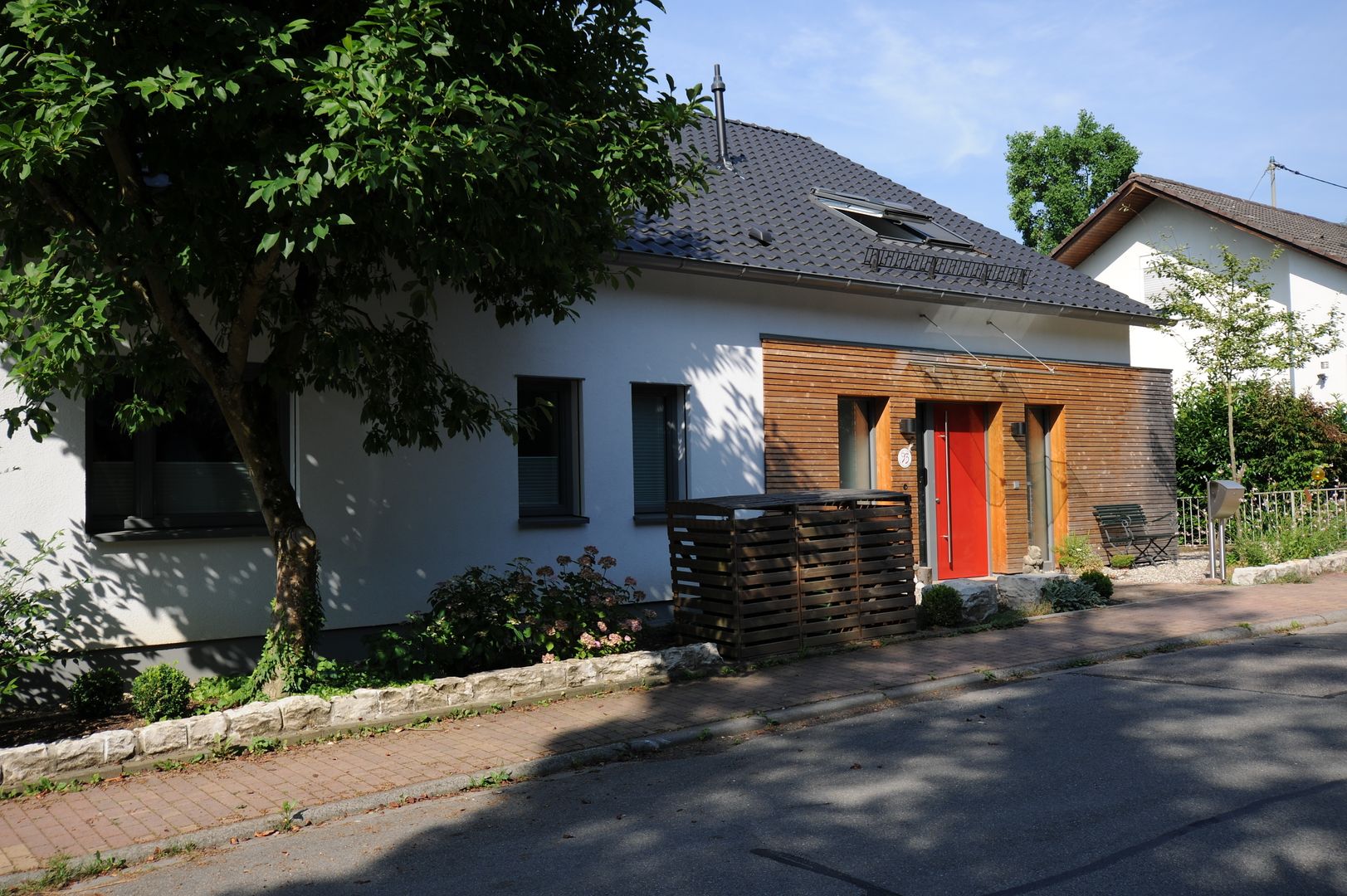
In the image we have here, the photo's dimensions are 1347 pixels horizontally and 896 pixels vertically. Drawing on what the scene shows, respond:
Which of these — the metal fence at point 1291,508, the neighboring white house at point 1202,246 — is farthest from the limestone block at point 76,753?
the neighboring white house at point 1202,246

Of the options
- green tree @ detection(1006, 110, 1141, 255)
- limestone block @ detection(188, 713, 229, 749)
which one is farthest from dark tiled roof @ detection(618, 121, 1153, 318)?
green tree @ detection(1006, 110, 1141, 255)

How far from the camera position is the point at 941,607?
11.5 metres

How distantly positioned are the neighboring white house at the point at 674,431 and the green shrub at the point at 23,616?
0.59 ft

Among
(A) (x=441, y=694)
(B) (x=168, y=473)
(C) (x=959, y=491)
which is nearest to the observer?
(A) (x=441, y=694)

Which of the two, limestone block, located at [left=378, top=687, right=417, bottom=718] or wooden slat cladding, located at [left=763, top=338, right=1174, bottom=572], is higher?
wooden slat cladding, located at [left=763, top=338, right=1174, bottom=572]

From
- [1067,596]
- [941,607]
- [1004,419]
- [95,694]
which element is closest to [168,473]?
[95,694]

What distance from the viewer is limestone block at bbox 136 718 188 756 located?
6.88 meters

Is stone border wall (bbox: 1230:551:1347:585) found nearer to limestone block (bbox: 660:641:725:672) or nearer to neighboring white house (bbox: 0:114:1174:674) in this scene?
neighboring white house (bbox: 0:114:1174:674)

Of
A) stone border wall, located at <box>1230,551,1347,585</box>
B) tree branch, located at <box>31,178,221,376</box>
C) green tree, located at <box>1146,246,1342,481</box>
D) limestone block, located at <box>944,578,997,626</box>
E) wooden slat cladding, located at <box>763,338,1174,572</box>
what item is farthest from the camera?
green tree, located at <box>1146,246,1342,481</box>

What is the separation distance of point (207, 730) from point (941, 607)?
7255 mm

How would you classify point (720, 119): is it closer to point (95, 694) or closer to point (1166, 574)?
point (1166, 574)

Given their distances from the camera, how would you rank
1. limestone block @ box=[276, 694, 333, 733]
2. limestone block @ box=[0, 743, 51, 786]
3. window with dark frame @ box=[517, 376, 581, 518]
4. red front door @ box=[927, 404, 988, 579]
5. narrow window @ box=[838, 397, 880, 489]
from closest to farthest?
limestone block @ box=[0, 743, 51, 786] → limestone block @ box=[276, 694, 333, 733] → window with dark frame @ box=[517, 376, 581, 518] → narrow window @ box=[838, 397, 880, 489] → red front door @ box=[927, 404, 988, 579]

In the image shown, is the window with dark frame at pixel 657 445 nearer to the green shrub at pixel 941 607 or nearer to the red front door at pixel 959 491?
the green shrub at pixel 941 607

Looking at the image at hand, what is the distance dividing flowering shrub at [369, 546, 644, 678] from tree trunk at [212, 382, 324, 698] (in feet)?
2.14
